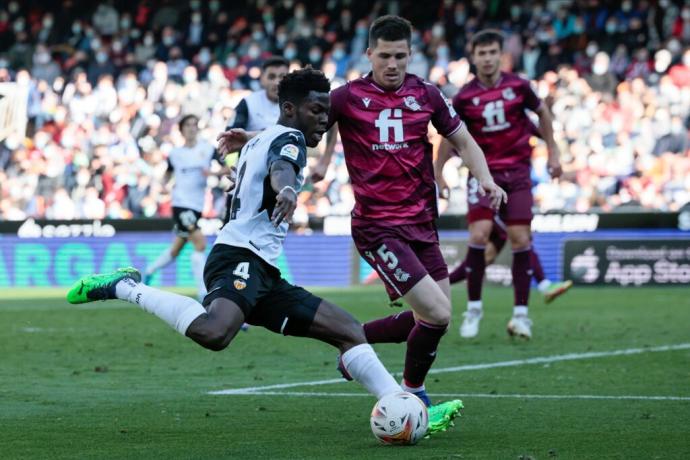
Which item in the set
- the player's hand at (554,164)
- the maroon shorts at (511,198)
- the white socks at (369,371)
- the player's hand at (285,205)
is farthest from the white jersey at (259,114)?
the player's hand at (285,205)

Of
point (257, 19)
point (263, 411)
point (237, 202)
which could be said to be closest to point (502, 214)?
point (263, 411)

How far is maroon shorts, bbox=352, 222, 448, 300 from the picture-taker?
25.9ft

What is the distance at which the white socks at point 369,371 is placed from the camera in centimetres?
687

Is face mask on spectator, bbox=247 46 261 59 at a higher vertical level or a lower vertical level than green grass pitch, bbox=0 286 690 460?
higher

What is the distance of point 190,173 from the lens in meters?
17.4

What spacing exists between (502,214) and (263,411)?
5253 mm

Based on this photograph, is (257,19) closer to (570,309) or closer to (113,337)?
(570,309)

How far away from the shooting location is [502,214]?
1280cm

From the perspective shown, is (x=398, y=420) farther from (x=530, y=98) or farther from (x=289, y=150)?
(x=530, y=98)

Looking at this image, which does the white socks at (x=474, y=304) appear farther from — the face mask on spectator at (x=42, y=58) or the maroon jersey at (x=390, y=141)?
the face mask on spectator at (x=42, y=58)

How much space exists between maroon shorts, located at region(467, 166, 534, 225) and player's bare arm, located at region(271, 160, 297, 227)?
20.2ft

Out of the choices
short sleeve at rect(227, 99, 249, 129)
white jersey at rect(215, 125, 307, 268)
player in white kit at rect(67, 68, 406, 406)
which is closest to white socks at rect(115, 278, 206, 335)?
player in white kit at rect(67, 68, 406, 406)

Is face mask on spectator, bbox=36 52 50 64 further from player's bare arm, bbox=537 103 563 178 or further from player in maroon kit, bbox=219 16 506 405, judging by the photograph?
player in maroon kit, bbox=219 16 506 405

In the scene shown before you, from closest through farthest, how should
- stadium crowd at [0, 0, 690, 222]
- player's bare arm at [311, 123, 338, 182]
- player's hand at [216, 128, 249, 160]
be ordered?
player's hand at [216, 128, 249, 160] → player's bare arm at [311, 123, 338, 182] → stadium crowd at [0, 0, 690, 222]
